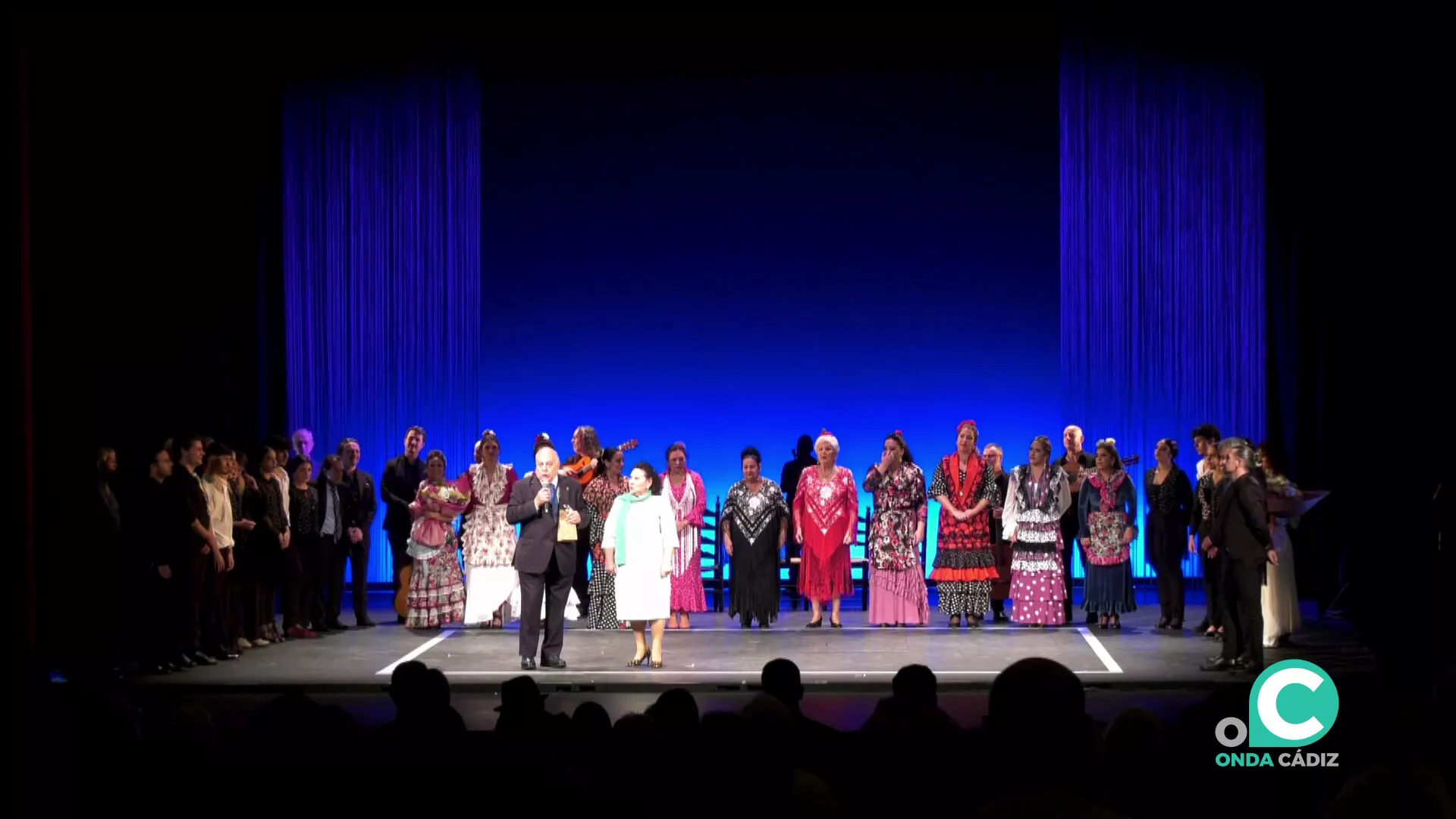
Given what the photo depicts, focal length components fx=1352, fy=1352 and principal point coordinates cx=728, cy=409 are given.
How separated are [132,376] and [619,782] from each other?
33.1ft

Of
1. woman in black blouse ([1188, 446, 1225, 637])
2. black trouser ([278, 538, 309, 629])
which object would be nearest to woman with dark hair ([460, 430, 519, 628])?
black trouser ([278, 538, 309, 629])

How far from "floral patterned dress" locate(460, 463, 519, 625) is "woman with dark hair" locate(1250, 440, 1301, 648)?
5444mm

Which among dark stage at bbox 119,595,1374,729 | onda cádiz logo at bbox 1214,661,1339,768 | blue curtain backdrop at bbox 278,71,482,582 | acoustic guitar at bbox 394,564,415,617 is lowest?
dark stage at bbox 119,595,1374,729

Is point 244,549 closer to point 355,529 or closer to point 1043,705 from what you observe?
point 355,529

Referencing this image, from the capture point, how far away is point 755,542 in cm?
1021

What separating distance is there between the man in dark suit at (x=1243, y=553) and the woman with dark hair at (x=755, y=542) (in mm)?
3311

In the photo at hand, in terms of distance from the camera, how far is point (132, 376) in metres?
11.6

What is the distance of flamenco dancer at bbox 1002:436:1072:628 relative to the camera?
32.7 ft

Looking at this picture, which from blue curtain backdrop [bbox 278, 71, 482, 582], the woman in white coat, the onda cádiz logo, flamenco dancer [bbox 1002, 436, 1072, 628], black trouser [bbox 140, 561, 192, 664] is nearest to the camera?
the onda cádiz logo

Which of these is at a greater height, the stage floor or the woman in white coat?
the woman in white coat

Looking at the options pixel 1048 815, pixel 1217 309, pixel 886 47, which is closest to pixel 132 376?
pixel 886 47

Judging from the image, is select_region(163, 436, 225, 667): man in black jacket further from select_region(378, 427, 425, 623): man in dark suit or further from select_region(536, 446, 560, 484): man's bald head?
select_region(536, 446, 560, 484): man's bald head

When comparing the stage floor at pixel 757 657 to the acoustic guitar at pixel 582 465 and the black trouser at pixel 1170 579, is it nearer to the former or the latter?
the black trouser at pixel 1170 579

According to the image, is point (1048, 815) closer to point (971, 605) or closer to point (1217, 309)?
point (971, 605)
